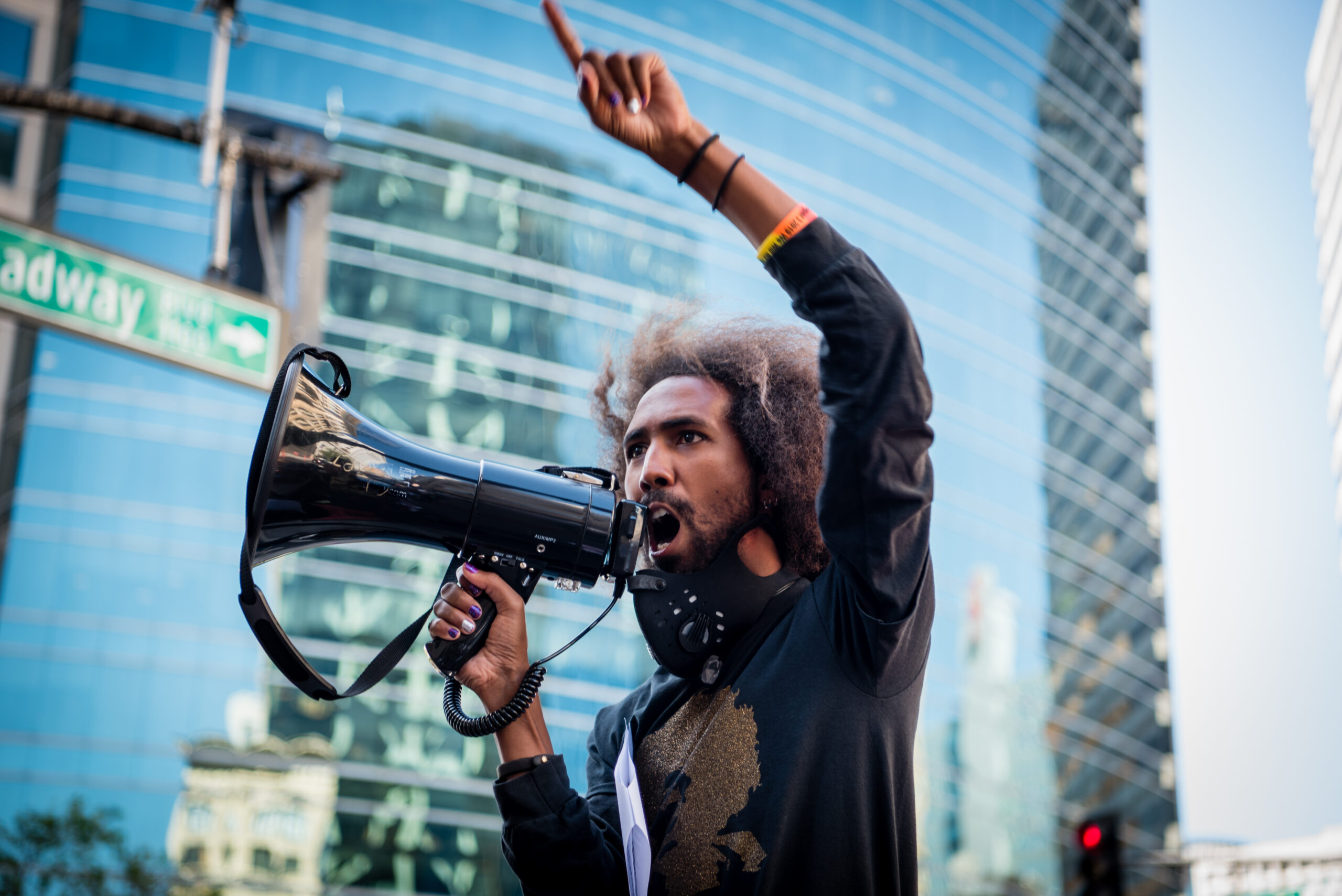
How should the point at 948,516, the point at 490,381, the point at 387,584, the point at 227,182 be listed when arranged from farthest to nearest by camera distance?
the point at 948,516 < the point at 490,381 < the point at 387,584 < the point at 227,182

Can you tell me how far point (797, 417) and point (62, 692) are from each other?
24481 millimetres

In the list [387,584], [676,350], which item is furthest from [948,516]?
[676,350]

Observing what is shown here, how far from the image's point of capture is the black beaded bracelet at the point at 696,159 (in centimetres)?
175

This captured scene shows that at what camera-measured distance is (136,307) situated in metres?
4.84

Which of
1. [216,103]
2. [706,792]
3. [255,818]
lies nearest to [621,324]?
[216,103]

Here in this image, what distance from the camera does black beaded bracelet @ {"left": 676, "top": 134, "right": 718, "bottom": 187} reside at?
1752 millimetres

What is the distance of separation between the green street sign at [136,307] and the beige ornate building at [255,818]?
20321mm

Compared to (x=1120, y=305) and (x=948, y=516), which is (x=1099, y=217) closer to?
(x=1120, y=305)

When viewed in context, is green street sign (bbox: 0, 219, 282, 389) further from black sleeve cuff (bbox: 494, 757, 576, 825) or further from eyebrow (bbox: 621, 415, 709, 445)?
black sleeve cuff (bbox: 494, 757, 576, 825)

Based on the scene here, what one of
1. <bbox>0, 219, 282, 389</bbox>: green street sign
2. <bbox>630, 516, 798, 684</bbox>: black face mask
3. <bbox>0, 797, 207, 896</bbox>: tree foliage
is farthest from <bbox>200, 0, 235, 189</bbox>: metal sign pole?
<bbox>0, 797, 207, 896</bbox>: tree foliage

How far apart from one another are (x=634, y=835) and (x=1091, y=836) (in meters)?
11.1

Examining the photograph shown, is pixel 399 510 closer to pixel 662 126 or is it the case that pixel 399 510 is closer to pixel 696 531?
pixel 696 531

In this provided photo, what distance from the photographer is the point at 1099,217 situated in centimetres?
4459

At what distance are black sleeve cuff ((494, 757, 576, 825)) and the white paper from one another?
4.6 inches
